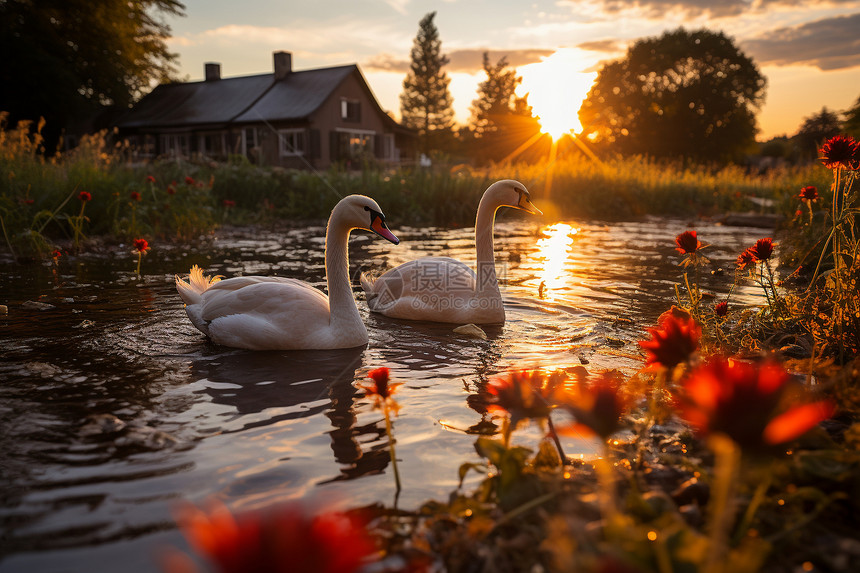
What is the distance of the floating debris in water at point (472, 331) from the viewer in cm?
546

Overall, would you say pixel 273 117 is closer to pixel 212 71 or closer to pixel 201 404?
pixel 212 71

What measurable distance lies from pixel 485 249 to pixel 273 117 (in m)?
35.0

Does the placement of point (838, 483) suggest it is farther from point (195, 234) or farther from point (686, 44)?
point (686, 44)

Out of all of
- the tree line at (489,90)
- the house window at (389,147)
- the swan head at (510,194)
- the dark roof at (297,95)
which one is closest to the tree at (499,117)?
the tree line at (489,90)

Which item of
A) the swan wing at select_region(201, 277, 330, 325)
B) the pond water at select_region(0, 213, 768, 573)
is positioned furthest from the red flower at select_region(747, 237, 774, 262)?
the swan wing at select_region(201, 277, 330, 325)

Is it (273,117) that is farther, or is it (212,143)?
(212,143)

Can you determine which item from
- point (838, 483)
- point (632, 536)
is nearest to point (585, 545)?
point (632, 536)

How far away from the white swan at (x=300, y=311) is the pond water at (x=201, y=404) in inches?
5.0

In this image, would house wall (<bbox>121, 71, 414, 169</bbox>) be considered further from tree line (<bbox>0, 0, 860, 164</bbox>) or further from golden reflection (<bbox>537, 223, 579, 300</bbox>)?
golden reflection (<bbox>537, 223, 579, 300</bbox>)

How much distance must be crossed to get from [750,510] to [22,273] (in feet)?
28.2

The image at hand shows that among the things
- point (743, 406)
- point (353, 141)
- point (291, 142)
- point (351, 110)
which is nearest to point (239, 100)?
point (291, 142)

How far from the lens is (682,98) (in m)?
54.6

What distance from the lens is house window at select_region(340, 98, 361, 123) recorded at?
136 ft

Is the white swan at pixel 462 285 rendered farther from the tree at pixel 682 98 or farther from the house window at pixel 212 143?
the tree at pixel 682 98
